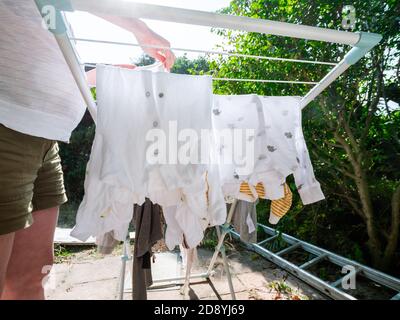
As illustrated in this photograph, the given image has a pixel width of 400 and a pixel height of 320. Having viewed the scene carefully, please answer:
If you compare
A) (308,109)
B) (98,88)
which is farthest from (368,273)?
(98,88)

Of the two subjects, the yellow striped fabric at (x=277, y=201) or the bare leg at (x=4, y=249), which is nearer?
the bare leg at (x=4, y=249)

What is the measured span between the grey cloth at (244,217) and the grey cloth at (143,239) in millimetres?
624

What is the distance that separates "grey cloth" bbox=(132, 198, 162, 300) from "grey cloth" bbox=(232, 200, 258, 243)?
624 mm

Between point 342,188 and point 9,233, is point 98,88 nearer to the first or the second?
point 9,233

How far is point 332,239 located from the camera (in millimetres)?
3105

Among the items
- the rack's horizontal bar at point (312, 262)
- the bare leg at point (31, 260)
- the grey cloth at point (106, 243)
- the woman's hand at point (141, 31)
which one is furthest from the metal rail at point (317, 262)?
the woman's hand at point (141, 31)

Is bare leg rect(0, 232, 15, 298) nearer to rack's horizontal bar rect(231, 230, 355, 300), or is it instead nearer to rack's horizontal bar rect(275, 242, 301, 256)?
rack's horizontal bar rect(231, 230, 355, 300)

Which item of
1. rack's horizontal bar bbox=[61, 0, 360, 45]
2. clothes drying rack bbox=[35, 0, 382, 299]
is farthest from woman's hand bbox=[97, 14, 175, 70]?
rack's horizontal bar bbox=[61, 0, 360, 45]

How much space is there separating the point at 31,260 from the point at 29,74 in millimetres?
787

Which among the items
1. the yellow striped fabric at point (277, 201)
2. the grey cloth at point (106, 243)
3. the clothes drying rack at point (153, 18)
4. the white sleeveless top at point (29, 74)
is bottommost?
the grey cloth at point (106, 243)

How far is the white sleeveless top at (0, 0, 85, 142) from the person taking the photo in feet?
2.75

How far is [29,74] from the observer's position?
881 mm

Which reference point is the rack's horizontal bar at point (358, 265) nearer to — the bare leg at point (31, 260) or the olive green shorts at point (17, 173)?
the bare leg at point (31, 260)

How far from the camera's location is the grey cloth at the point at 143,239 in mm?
1552
